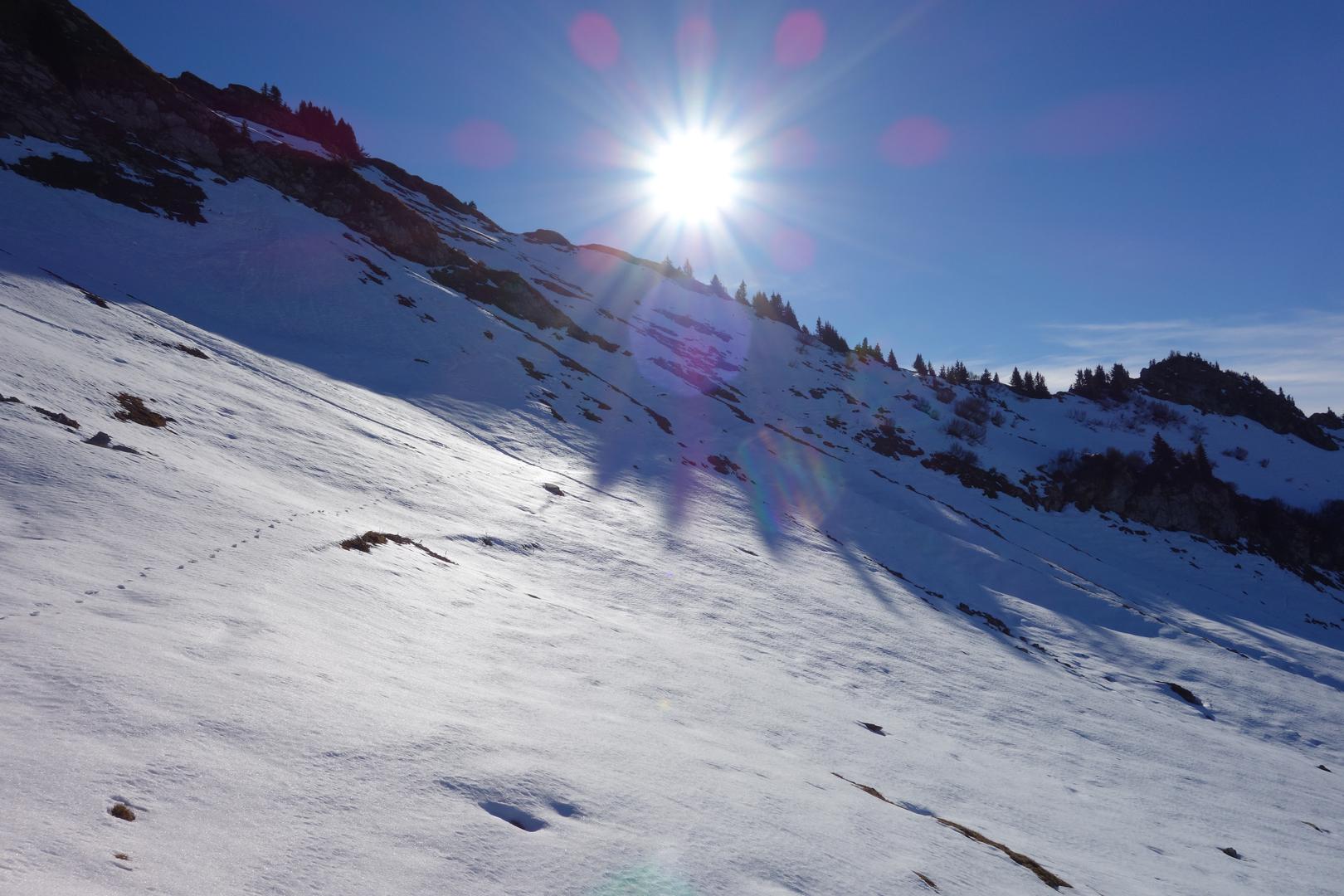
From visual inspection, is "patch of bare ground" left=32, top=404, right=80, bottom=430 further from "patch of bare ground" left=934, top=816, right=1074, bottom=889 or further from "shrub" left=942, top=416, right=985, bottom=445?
"shrub" left=942, top=416, right=985, bottom=445

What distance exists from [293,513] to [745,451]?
31527 millimetres

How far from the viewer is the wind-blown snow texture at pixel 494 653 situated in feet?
14.8

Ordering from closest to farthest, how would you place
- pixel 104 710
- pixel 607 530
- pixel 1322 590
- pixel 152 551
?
pixel 104 710 < pixel 152 551 < pixel 607 530 < pixel 1322 590

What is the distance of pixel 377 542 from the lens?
1195 cm

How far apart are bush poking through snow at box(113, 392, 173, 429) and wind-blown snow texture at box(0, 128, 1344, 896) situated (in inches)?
8.4

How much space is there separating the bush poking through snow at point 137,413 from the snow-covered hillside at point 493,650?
0.44ft

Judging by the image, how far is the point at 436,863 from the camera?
166 inches

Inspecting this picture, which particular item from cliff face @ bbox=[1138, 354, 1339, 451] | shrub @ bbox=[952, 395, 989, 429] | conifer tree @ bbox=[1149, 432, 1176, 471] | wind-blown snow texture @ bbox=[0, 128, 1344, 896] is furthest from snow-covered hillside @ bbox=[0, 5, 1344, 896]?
cliff face @ bbox=[1138, 354, 1339, 451]

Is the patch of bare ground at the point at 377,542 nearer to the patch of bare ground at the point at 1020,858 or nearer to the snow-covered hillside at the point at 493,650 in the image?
the snow-covered hillside at the point at 493,650

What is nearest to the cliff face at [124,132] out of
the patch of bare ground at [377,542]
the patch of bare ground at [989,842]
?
the patch of bare ground at [377,542]

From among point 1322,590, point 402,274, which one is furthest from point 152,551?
point 1322,590

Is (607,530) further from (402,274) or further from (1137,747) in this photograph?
(402,274)

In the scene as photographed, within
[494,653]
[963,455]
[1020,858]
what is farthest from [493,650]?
[963,455]

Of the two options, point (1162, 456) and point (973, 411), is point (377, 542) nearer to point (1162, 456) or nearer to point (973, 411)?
point (973, 411)
